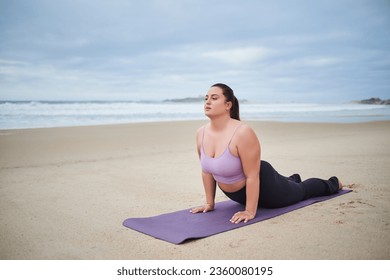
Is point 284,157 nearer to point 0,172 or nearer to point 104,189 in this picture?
point 104,189

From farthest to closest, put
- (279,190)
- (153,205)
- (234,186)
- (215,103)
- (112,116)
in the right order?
(112,116), (153,205), (279,190), (234,186), (215,103)

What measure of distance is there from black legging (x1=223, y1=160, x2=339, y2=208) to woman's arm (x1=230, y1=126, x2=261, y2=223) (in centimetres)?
16

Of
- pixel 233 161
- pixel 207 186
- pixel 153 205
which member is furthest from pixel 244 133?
pixel 153 205

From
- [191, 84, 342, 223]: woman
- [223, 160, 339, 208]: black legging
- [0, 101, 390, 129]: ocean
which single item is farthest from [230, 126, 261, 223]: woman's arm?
[0, 101, 390, 129]: ocean

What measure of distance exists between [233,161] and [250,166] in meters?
0.16

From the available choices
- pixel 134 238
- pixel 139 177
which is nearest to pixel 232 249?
pixel 134 238

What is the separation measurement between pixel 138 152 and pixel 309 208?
5341 millimetres

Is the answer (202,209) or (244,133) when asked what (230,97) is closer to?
(244,133)

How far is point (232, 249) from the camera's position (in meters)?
2.72

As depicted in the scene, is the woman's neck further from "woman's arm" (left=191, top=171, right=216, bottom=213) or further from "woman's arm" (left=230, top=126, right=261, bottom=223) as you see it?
"woman's arm" (left=191, top=171, right=216, bottom=213)

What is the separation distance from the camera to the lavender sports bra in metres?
3.24

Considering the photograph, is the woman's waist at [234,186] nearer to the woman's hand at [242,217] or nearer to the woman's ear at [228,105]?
the woman's hand at [242,217]

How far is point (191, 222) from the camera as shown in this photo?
11.0ft

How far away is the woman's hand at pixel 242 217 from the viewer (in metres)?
3.30
